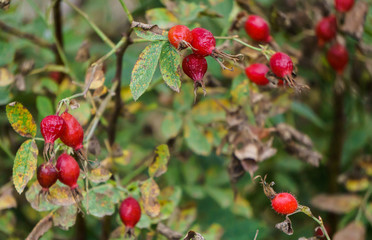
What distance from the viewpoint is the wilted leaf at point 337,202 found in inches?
57.2

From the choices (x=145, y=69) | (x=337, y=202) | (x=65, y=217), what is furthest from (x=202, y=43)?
(x=337, y=202)

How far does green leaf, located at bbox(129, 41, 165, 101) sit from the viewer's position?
807 mm

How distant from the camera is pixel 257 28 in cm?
111

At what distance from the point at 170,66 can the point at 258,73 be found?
315 millimetres

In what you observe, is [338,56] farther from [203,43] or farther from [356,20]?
[203,43]

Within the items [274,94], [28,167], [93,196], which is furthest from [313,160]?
[28,167]

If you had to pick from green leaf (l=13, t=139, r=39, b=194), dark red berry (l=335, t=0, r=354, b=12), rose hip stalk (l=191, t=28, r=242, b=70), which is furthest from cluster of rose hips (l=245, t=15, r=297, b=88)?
green leaf (l=13, t=139, r=39, b=194)

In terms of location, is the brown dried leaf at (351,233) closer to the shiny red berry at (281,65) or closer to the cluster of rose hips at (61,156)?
the shiny red berry at (281,65)

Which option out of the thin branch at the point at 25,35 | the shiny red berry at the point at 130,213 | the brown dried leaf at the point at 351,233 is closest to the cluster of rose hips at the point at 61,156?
the shiny red berry at the point at 130,213

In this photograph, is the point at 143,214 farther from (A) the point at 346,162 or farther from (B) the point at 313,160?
(A) the point at 346,162

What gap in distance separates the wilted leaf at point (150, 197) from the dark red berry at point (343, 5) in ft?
2.38

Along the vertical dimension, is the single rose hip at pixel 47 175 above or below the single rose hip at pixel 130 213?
above

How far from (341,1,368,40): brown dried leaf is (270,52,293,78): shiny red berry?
41 centimetres

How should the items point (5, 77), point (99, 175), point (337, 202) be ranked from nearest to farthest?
point (99, 175) → point (5, 77) → point (337, 202)
